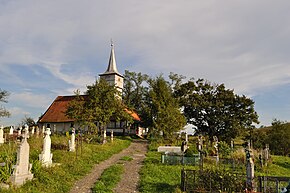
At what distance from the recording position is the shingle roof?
155 feet

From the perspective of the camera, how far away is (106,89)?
103ft

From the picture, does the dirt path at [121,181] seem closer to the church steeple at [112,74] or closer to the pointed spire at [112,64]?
the church steeple at [112,74]

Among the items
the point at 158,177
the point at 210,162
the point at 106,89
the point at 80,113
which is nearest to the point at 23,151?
the point at 158,177

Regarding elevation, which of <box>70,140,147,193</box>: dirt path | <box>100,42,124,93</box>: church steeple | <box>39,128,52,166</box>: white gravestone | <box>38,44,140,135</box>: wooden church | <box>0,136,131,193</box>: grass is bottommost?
<box>70,140,147,193</box>: dirt path

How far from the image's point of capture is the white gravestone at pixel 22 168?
35.2 feet

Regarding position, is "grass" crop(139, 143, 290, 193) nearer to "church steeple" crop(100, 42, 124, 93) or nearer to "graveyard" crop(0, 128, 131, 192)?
"graveyard" crop(0, 128, 131, 192)

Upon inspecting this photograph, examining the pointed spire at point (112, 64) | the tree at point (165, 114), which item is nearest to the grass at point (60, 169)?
the tree at point (165, 114)

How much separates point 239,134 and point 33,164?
3213cm

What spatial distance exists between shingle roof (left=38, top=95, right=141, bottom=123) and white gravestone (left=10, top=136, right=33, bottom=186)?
114ft

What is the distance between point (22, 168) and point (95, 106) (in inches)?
742

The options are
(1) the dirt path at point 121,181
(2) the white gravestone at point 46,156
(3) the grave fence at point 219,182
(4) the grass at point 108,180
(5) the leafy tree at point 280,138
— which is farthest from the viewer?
(5) the leafy tree at point 280,138

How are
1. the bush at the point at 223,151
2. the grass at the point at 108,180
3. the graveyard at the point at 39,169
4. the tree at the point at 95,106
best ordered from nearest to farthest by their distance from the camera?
1. the graveyard at the point at 39,169
2. the grass at the point at 108,180
3. the bush at the point at 223,151
4. the tree at the point at 95,106

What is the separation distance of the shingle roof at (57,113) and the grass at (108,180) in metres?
31.0

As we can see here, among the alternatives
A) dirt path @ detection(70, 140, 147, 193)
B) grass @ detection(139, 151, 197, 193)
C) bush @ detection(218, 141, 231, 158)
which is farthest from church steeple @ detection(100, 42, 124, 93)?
grass @ detection(139, 151, 197, 193)
